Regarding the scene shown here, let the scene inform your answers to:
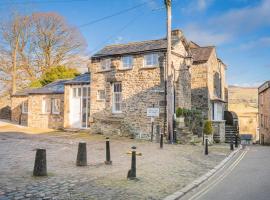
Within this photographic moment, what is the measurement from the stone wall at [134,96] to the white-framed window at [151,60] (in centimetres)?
33

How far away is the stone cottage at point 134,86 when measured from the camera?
20984 millimetres

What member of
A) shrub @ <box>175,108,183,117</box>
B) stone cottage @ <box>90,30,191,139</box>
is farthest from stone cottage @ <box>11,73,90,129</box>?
shrub @ <box>175,108,183,117</box>

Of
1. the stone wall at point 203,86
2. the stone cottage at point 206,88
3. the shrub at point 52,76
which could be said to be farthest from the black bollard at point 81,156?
the shrub at point 52,76

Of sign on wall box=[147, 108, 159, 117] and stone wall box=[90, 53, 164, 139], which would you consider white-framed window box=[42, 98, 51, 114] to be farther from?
sign on wall box=[147, 108, 159, 117]

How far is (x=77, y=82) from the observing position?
25266mm

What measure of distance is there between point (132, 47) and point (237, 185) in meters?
16.4

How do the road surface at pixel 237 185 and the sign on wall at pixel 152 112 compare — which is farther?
the sign on wall at pixel 152 112

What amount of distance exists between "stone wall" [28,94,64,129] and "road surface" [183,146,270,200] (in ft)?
57.9

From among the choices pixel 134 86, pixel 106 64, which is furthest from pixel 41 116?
A: pixel 134 86

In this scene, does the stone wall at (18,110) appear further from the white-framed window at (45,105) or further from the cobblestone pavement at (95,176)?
the cobblestone pavement at (95,176)

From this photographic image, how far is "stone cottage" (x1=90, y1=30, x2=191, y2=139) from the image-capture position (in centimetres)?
2098

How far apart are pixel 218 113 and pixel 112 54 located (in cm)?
1503

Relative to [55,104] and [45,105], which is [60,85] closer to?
[45,105]

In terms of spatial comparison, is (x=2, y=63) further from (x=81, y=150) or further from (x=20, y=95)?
(x=81, y=150)
